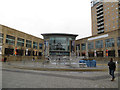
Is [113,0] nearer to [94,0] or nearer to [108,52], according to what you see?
[94,0]

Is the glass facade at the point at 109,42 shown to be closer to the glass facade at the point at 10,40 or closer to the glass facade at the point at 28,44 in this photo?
the glass facade at the point at 28,44

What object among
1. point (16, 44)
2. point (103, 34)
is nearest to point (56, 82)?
point (16, 44)

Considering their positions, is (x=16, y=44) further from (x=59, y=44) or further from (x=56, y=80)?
(x=56, y=80)

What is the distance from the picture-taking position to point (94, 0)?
85.5m

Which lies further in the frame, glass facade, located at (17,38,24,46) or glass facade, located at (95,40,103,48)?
glass facade, located at (95,40,103,48)

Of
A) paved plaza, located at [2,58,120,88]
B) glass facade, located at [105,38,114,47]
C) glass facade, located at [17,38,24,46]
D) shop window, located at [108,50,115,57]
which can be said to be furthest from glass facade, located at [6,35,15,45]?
shop window, located at [108,50,115,57]

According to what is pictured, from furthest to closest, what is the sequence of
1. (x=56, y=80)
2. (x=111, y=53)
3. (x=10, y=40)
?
(x=111, y=53), (x=10, y=40), (x=56, y=80)

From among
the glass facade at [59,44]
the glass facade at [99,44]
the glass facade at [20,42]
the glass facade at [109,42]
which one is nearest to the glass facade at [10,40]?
the glass facade at [20,42]

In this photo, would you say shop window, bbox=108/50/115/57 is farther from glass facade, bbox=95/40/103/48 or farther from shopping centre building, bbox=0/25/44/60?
shopping centre building, bbox=0/25/44/60

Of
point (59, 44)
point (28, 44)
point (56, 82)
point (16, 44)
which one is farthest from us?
point (59, 44)

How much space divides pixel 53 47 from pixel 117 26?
149 feet

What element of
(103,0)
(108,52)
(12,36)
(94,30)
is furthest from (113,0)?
(12,36)

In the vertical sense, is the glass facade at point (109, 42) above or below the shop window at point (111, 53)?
above

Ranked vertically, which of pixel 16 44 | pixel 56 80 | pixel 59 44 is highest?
pixel 59 44
